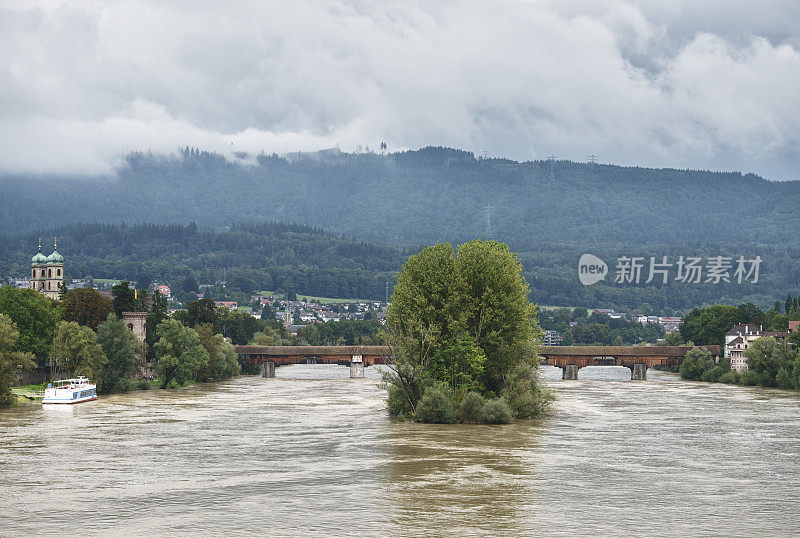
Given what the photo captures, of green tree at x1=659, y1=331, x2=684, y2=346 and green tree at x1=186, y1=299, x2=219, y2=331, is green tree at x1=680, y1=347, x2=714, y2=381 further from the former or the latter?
A: green tree at x1=186, y1=299, x2=219, y2=331

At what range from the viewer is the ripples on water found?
1538 inches

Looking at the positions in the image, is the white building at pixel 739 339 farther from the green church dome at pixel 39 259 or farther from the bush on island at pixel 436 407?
the green church dome at pixel 39 259

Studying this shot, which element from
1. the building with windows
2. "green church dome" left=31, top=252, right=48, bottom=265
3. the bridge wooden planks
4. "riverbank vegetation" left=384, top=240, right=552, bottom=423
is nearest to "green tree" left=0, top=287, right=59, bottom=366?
"riverbank vegetation" left=384, top=240, right=552, bottom=423

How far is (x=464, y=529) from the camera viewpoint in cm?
3725

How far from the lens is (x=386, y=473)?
5100 centimetres

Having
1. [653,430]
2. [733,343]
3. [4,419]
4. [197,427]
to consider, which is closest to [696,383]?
[733,343]

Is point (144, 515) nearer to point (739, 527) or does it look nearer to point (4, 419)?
point (739, 527)

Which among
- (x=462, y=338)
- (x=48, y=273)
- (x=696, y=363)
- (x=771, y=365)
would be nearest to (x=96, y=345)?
(x=462, y=338)

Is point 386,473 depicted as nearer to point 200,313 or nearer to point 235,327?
point 200,313

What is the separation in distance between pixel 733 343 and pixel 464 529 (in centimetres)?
13894

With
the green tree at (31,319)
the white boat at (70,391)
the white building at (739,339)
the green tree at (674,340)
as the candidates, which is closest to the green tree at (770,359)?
the white building at (739,339)

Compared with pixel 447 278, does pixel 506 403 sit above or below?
below

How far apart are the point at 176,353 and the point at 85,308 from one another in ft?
39.5

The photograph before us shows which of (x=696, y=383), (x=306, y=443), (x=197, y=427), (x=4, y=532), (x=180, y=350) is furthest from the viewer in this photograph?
(x=696, y=383)
